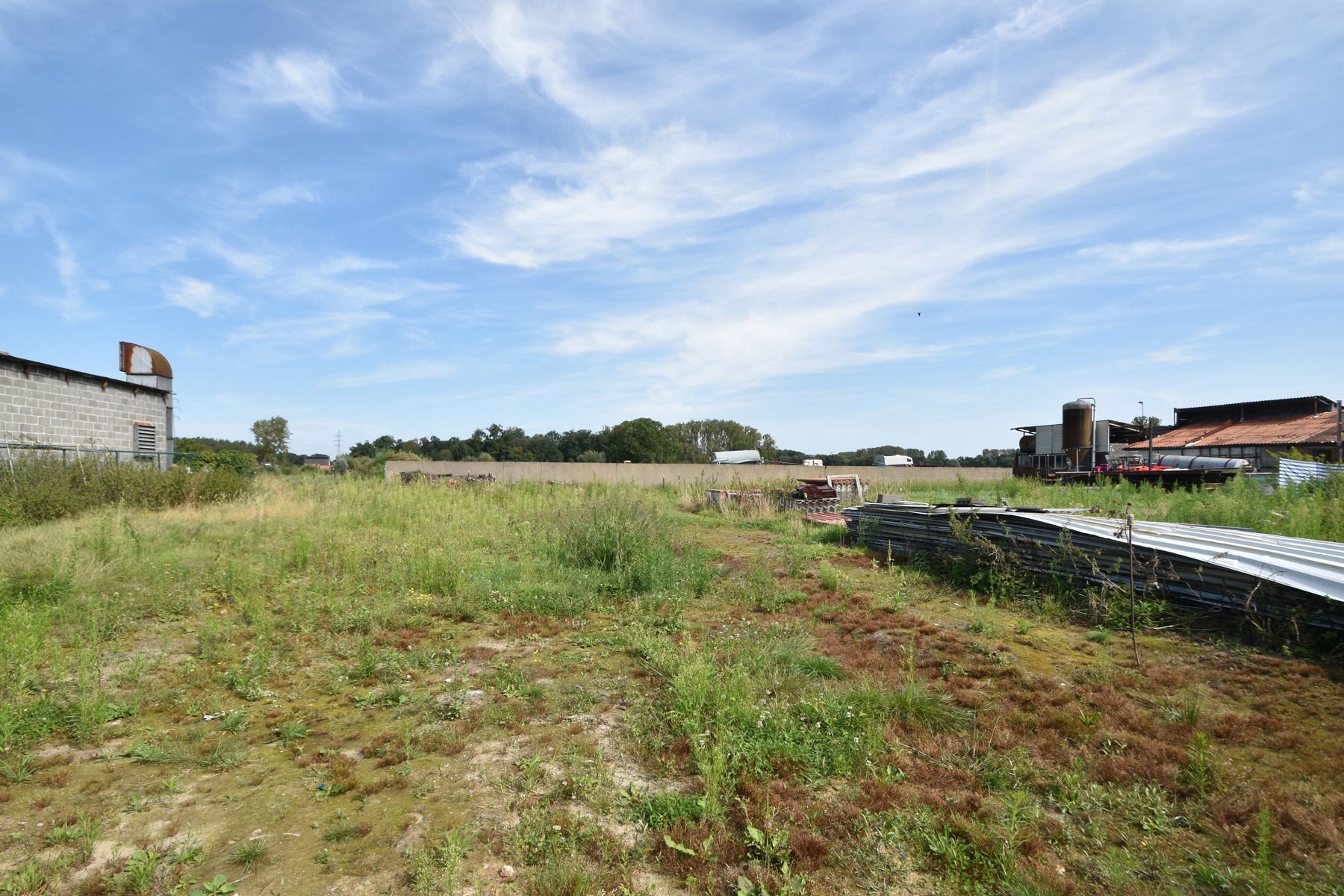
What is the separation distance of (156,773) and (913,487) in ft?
76.1

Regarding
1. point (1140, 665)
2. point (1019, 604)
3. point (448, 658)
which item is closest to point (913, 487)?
point (1019, 604)

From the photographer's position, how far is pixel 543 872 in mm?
2572

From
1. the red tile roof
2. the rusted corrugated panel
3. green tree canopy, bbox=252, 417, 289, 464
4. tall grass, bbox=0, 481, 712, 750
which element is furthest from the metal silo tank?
green tree canopy, bbox=252, 417, 289, 464

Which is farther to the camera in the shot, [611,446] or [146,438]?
[611,446]

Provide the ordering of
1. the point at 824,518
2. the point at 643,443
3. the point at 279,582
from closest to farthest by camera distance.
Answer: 1. the point at 279,582
2. the point at 824,518
3. the point at 643,443

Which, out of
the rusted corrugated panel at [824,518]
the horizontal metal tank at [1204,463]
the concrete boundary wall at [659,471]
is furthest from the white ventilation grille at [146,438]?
the horizontal metal tank at [1204,463]

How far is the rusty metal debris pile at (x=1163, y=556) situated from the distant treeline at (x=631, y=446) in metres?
64.6

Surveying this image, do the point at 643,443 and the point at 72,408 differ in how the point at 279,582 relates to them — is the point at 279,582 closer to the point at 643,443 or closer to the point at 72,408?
the point at 72,408

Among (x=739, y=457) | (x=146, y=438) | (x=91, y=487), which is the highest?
(x=146, y=438)

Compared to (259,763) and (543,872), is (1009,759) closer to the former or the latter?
(543,872)

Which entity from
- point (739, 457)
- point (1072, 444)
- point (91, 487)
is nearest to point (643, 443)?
point (739, 457)

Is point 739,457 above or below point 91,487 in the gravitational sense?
above

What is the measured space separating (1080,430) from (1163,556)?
27955 millimetres

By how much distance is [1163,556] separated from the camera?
6219 millimetres
